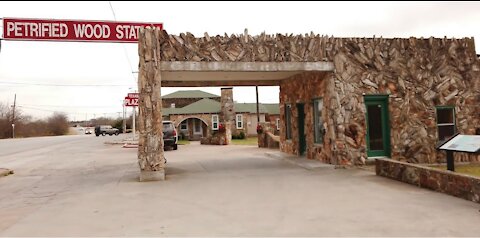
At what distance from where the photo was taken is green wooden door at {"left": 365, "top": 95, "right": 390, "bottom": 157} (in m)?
12.5

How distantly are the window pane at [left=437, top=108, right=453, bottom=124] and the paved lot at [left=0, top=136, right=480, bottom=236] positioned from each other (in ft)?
13.0

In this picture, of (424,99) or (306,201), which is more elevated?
(424,99)

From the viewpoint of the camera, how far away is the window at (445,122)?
41.9 feet

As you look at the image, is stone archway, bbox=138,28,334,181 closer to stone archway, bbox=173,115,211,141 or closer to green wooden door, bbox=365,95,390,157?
green wooden door, bbox=365,95,390,157

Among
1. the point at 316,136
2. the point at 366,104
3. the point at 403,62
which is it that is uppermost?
the point at 403,62

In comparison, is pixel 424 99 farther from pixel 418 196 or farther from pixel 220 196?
pixel 220 196

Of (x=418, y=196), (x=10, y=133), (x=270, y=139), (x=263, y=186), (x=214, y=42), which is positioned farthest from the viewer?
(x=10, y=133)

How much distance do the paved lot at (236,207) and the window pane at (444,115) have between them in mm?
3972

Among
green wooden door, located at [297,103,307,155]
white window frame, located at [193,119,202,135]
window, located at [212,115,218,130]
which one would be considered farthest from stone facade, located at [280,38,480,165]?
white window frame, located at [193,119,202,135]

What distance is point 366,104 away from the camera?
12.4 meters

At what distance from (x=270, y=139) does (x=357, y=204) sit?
1562 cm

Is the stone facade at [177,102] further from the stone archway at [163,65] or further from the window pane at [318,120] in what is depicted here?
the stone archway at [163,65]

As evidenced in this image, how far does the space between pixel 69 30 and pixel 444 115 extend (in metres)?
12.7

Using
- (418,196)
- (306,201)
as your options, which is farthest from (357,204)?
(418,196)
